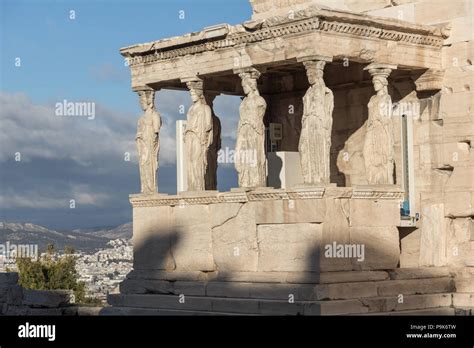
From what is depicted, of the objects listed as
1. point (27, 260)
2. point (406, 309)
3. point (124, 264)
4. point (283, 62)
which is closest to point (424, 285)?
point (406, 309)

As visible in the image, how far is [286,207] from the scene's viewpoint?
20469 millimetres

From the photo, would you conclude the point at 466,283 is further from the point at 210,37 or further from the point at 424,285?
the point at 210,37

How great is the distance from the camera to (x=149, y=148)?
76.1 ft

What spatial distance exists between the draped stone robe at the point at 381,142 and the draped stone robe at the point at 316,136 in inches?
38.7

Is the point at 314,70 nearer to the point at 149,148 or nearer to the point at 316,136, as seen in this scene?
the point at 316,136

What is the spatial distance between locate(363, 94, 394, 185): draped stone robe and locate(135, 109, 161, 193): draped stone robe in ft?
13.3

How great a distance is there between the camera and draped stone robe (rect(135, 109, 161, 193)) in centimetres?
2317

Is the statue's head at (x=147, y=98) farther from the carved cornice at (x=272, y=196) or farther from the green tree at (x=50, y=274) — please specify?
the green tree at (x=50, y=274)

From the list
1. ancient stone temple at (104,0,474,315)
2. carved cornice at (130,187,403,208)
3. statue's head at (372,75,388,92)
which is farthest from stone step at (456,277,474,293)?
statue's head at (372,75,388,92)

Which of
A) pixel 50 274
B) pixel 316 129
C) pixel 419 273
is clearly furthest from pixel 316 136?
pixel 50 274

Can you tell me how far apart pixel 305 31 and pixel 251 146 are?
213 centimetres

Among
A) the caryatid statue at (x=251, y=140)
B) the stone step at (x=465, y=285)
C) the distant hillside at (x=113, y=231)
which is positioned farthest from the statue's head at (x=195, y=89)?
the distant hillside at (x=113, y=231)
